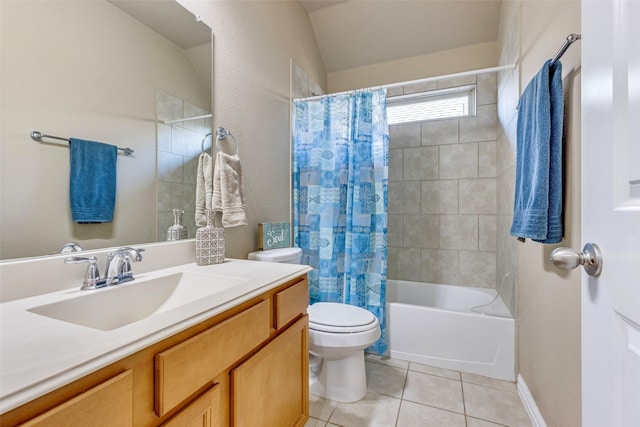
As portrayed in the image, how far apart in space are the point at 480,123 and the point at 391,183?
916 mm

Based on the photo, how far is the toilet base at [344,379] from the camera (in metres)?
1.54

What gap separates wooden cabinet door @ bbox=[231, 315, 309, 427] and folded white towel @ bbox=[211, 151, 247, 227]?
23.4 inches

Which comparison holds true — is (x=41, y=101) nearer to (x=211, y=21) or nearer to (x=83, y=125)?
(x=83, y=125)

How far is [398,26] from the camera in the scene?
2.40m

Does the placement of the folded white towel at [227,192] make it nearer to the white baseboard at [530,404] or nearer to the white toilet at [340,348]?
the white toilet at [340,348]

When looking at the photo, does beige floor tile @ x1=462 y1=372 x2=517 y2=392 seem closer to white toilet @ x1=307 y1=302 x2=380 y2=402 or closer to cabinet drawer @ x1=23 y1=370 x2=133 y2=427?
white toilet @ x1=307 y1=302 x2=380 y2=402

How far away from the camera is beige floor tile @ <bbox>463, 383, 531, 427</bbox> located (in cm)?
140

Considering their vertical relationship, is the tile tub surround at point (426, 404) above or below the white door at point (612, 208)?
below

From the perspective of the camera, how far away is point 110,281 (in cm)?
90

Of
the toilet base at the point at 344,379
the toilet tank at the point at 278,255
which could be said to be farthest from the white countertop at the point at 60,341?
the toilet base at the point at 344,379

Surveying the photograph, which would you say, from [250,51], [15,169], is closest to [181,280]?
[15,169]

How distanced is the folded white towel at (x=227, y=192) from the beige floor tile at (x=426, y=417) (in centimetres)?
131

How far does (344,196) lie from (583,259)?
5.10 feet

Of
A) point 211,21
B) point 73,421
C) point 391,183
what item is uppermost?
point 211,21
